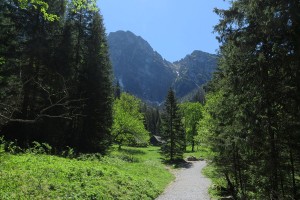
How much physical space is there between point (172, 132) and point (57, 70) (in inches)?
1012

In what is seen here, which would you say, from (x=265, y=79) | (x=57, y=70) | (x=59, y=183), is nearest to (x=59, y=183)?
(x=59, y=183)

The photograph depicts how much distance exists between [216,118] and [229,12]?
10.6 metres

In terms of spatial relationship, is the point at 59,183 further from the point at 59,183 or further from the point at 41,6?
the point at 41,6

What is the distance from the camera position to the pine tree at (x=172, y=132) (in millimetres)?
51125

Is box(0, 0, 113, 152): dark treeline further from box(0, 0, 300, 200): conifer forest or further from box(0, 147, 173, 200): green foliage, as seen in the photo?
box(0, 147, 173, 200): green foliage

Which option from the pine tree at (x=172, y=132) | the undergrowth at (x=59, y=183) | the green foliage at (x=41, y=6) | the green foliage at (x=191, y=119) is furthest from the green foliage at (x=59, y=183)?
the green foliage at (x=191, y=119)

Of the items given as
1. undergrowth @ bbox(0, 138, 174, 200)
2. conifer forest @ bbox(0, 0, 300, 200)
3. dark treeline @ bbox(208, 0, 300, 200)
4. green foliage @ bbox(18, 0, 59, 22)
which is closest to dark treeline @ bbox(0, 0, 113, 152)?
conifer forest @ bbox(0, 0, 300, 200)

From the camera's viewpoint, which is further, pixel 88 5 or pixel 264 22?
pixel 264 22

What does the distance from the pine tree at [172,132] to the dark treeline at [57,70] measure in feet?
52.2

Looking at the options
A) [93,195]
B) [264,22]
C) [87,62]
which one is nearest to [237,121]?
[264,22]

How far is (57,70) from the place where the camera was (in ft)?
99.9

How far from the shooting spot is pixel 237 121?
14805 mm

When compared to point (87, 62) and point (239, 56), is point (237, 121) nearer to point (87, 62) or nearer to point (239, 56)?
point (239, 56)

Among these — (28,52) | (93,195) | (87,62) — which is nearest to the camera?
(93,195)
